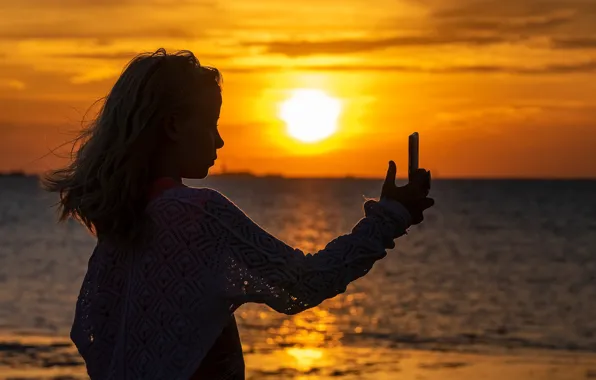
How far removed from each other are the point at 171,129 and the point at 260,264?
40cm

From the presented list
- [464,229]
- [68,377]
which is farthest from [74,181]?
[464,229]

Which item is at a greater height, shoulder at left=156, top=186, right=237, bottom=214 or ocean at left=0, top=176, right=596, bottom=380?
ocean at left=0, top=176, right=596, bottom=380

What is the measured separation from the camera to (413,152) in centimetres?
306

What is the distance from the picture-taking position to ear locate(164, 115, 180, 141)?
296 cm

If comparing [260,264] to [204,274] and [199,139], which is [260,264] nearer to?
[204,274]

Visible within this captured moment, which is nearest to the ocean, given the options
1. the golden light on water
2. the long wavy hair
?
the golden light on water

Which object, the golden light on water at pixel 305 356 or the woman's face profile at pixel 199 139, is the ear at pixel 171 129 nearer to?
the woman's face profile at pixel 199 139

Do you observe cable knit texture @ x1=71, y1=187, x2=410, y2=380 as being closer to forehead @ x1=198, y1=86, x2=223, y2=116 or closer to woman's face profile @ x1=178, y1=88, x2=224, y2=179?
woman's face profile @ x1=178, y1=88, x2=224, y2=179

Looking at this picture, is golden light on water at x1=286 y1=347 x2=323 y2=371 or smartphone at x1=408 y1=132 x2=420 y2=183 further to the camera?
golden light on water at x1=286 y1=347 x2=323 y2=371

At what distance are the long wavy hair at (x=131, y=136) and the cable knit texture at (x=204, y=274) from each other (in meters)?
0.07

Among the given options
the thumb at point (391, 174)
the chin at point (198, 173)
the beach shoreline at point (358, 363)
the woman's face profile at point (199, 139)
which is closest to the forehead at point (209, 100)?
the woman's face profile at point (199, 139)

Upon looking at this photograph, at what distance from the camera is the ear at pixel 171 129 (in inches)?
116

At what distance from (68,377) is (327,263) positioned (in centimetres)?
1141

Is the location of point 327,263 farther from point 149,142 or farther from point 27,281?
point 27,281
